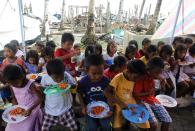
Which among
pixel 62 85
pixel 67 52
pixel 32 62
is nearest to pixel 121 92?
pixel 62 85

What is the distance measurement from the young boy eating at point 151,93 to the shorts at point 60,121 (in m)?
0.89

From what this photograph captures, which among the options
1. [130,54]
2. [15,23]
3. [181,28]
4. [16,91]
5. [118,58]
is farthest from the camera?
[15,23]

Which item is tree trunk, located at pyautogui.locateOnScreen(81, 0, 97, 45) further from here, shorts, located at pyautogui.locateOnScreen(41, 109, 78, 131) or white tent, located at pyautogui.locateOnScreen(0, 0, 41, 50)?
shorts, located at pyautogui.locateOnScreen(41, 109, 78, 131)

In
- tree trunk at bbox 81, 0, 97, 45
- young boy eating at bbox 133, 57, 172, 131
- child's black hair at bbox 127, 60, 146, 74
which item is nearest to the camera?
child's black hair at bbox 127, 60, 146, 74

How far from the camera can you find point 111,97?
3.10 metres

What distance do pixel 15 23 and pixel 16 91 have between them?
6.94 metres

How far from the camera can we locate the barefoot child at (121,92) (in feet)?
10.1

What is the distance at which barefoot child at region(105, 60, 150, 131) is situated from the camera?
308cm

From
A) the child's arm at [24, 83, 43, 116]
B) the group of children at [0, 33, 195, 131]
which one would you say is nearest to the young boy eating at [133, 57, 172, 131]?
the group of children at [0, 33, 195, 131]

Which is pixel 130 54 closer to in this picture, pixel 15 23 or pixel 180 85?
pixel 180 85

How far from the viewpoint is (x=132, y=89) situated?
3227mm

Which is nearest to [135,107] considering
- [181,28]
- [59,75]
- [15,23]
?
[59,75]

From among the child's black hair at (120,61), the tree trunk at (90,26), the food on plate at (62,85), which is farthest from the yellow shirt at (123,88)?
the tree trunk at (90,26)

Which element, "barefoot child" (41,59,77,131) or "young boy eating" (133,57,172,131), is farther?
"young boy eating" (133,57,172,131)
